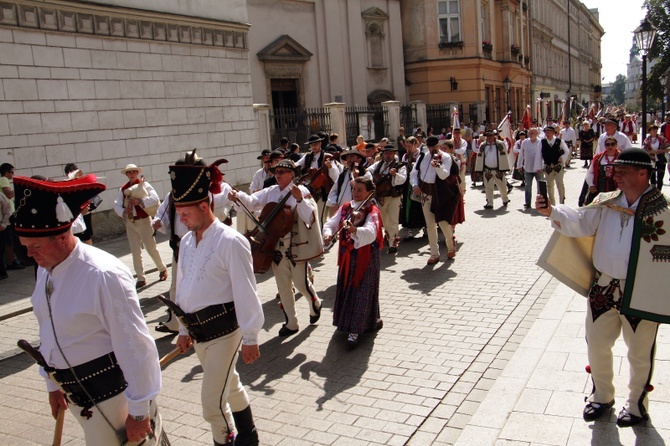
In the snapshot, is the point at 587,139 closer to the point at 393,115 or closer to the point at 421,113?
the point at 393,115

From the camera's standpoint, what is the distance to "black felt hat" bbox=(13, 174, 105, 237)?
3.00 meters

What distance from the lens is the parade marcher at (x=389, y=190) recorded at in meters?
11.2

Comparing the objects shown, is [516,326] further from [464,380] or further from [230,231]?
[230,231]

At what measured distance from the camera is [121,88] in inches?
553

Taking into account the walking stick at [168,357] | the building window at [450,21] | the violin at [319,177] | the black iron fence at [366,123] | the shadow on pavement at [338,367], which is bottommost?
the shadow on pavement at [338,367]

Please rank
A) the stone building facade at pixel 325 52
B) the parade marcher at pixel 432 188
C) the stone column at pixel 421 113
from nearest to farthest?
1. the parade marcher at pixel 432 188
2. the stone building facade at pixel 325 52
3. the stone column at pixel 421 113

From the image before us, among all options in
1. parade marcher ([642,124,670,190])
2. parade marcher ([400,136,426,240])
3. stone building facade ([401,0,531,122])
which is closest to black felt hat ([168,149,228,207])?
parade marcher ([400,136,426,240])

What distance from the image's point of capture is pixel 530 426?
4430 millimetres

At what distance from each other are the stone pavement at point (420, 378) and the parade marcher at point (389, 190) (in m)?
2.52

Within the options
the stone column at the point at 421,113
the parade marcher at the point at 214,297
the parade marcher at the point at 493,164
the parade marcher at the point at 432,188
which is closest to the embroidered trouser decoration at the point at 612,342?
the parade marcher at the point at 214,297

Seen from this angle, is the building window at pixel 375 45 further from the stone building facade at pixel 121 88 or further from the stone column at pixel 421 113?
the stone building facade at pixel 121 88

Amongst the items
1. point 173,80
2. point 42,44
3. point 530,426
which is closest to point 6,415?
point 530,426

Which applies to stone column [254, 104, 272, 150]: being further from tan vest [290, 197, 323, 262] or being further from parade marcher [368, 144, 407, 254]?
tan vest [290, 197, 323, 262]

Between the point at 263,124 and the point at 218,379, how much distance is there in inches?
593
